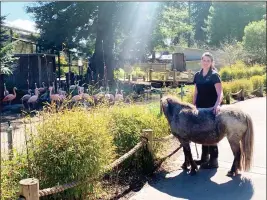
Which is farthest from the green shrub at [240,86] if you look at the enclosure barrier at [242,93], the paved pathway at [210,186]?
the paved pathway at [210,186]

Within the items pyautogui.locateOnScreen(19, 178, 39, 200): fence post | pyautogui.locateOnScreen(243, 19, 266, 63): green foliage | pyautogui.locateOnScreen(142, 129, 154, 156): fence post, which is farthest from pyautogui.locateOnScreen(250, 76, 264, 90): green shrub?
pyautogui.locateOnScreen(19, 178, 39, 200): fence post

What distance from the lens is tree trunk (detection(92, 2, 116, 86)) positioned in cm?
1838

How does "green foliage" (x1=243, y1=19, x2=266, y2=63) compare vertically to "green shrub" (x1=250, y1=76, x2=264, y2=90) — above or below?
above

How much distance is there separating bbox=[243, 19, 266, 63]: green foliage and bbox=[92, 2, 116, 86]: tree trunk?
11.0m

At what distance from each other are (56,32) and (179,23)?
9169 mm

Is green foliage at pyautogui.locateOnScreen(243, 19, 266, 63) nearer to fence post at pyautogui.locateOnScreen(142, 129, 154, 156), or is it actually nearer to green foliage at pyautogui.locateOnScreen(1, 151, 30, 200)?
fence post at pyautogui.locateOnScreen(142, 129, 154, 156)

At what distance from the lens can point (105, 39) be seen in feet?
63.8

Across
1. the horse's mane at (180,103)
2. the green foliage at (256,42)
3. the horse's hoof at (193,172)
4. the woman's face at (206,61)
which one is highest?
the green foliage at (256,42)

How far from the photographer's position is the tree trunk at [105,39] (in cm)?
1838

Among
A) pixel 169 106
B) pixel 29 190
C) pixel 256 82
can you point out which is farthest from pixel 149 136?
pixel 256 82

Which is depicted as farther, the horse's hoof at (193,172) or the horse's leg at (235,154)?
the horse's hoof at (193,172)

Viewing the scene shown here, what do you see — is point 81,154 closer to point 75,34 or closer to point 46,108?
point 46,108

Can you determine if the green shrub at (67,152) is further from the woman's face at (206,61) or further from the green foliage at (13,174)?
the woman's face at (206,61)

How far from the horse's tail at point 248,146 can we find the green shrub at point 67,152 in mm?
1848
